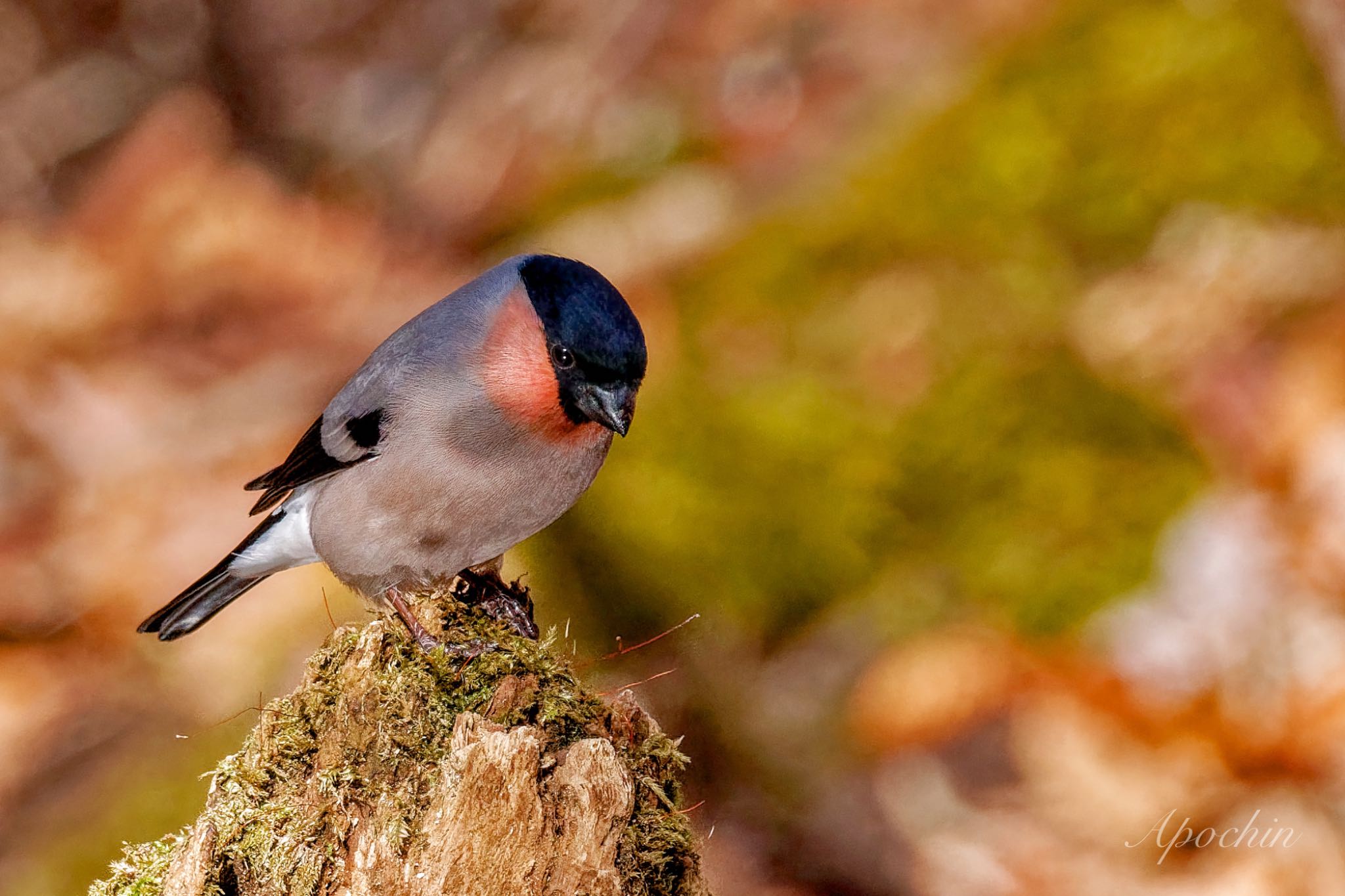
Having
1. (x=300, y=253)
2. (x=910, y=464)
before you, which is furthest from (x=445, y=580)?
(x=300, y=253)

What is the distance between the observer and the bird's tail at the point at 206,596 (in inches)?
149

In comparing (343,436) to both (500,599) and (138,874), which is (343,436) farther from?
(138,874)

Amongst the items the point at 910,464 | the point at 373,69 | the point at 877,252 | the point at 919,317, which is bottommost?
the point at 910,464

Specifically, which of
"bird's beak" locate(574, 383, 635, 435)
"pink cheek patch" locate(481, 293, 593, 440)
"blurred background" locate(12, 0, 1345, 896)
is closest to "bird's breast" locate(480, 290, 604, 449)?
"pink cheek patch" locate(481, 293, 593, 440)

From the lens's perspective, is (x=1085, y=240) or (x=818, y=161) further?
(x=818, y=161)

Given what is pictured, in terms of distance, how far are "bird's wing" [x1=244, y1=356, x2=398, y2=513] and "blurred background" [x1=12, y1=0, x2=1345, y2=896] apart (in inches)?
41.0

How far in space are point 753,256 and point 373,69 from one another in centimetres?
272

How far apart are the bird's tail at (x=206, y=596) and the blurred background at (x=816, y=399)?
17.5 inches

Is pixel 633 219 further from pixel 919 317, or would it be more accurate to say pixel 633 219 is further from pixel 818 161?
pixel 919 317

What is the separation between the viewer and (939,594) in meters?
4.40

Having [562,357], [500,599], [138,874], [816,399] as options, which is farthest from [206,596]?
[816,399]

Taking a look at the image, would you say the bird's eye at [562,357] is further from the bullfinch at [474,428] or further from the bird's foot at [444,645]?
the bird's foot at [444,645]

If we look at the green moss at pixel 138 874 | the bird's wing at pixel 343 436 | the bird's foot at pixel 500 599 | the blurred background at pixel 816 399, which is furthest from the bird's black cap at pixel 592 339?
the blurred background at pixel 816 399

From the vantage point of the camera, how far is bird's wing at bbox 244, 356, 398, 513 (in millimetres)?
3377
